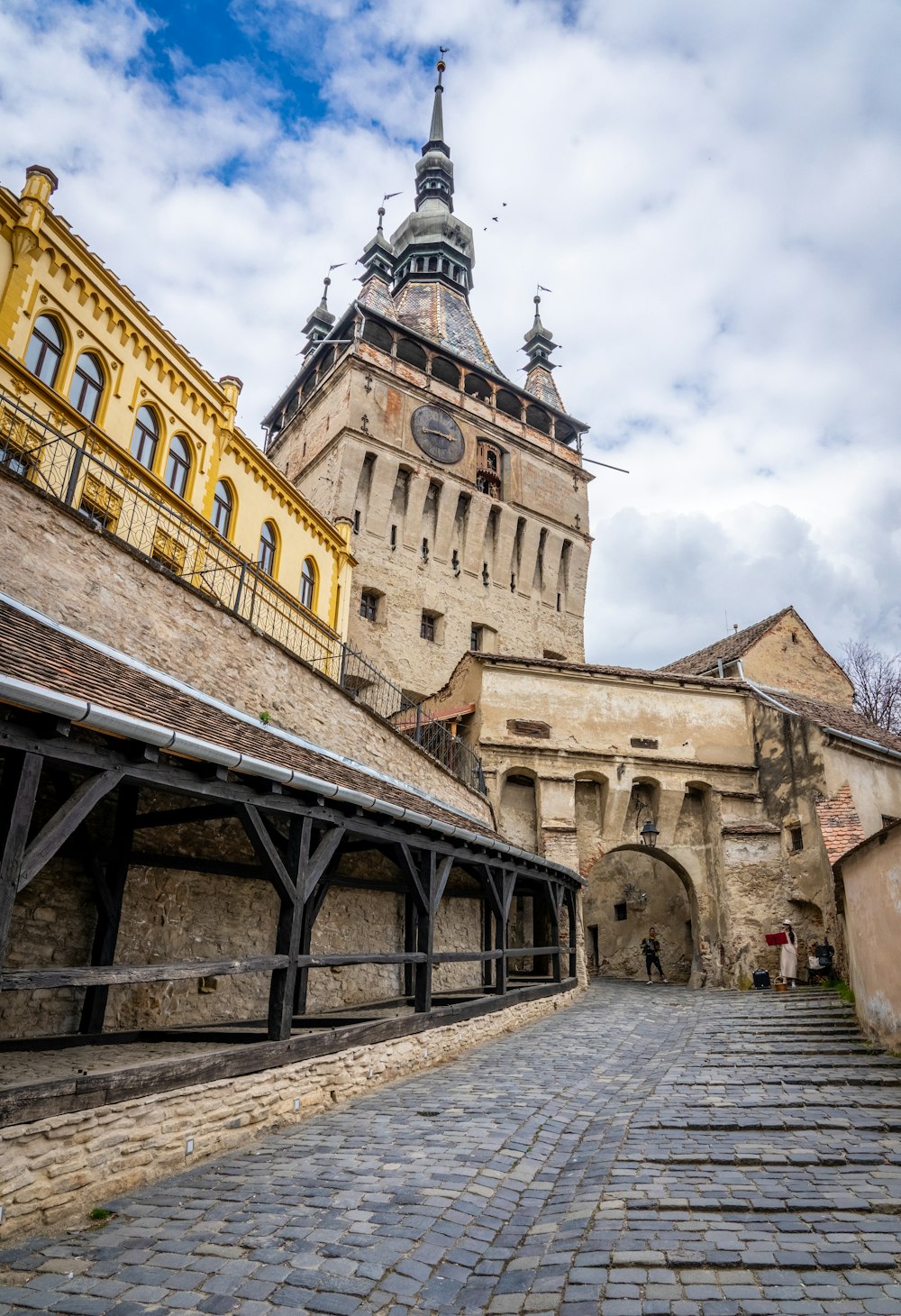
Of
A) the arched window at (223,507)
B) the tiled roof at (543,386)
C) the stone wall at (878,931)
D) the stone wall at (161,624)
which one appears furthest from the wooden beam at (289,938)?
the tiled roof at (543,386)

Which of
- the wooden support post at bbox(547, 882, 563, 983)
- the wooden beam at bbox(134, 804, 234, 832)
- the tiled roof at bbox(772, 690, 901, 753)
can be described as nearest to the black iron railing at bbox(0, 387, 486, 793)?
the wooden support post at bbox(547, 882, 563, 983)

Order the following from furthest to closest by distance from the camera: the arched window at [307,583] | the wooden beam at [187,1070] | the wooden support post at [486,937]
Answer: the arched window at [307,583], the wooden support post at [486,937], the wooden beam at [187,1070]

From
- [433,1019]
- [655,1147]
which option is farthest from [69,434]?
[655,1147]

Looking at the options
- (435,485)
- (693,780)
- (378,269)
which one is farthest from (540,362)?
(693,780)

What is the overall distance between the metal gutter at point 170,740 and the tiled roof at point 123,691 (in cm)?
13

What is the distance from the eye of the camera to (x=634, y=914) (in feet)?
74.6

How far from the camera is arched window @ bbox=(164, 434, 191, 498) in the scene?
14.6 metres

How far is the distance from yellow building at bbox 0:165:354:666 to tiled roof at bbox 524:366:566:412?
905 inches

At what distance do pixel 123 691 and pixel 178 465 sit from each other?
1043 cm

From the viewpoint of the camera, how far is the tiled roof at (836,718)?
60.6ft

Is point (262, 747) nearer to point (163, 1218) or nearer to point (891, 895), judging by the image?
point (163, 1218)

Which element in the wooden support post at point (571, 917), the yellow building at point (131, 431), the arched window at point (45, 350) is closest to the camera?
the yellow building at point (131, 431)

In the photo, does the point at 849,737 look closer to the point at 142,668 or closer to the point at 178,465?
the point at 142,668

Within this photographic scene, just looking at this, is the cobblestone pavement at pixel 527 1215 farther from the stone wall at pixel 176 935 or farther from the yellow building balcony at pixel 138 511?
the yellow building balcony at pixel 138 511
